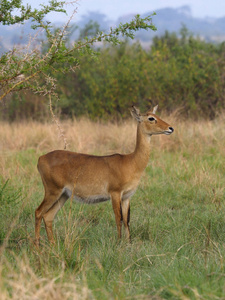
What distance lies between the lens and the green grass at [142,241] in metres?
3.54

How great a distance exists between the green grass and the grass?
1cm

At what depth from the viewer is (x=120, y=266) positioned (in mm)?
4191

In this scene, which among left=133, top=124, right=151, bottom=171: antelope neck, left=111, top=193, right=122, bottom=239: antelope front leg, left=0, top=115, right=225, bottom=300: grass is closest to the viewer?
left=0, top=115, right=225, bottom=300: grass

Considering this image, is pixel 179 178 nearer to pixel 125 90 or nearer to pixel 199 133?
pixel 199 133

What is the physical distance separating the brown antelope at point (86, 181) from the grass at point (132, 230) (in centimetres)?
25

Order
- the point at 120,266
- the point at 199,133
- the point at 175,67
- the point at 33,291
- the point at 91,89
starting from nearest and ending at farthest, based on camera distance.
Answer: the point at 33,291 < the point at 120,266 < the point at 199,133 < the point at 175,67 < the point at 91,89

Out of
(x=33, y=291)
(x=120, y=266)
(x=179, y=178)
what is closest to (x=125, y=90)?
(x=179, y=178)

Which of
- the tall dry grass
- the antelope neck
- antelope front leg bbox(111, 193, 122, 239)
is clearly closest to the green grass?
antelope front leg bbox(111, 193, 122, 239)

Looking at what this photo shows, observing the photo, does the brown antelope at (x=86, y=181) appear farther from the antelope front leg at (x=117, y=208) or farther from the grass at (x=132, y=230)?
the grass at (x=132, y=230)

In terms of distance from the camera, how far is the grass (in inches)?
136

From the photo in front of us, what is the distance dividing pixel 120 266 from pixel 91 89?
13527 mm

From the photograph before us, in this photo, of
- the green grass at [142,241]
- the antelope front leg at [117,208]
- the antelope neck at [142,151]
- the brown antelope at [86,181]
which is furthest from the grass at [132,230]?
the antelope neck at [142,151]

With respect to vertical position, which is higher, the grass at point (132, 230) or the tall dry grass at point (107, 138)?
the grass at point (132, 230)

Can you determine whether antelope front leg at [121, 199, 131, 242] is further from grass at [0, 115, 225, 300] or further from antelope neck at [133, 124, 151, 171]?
antelope neck at [133, 124, 151, 171]
